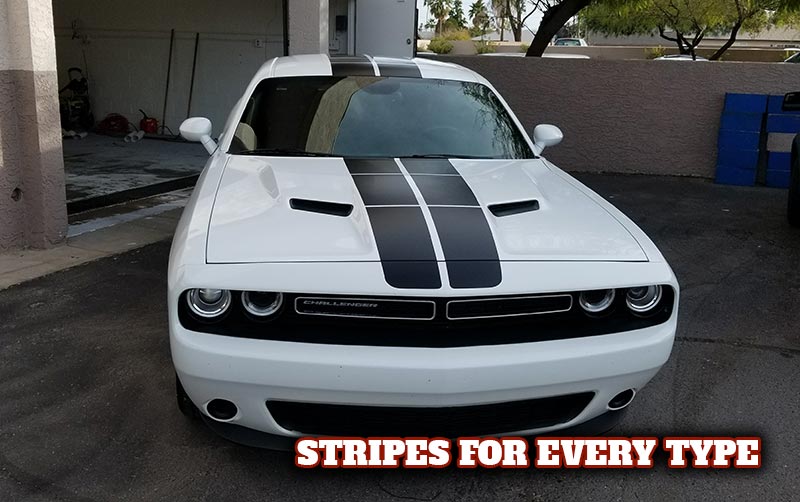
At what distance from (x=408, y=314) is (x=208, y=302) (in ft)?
2.32

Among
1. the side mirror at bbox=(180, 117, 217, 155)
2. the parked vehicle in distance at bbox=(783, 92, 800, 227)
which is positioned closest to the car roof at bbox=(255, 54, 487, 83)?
the side mirror at bbox=(180, 117, 217, 155)

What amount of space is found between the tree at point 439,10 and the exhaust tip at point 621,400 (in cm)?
6957

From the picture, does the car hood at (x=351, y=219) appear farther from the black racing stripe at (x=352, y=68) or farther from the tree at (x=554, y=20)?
the tree at (x=554, y=20)

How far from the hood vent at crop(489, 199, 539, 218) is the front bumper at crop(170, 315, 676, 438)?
690 millimetres

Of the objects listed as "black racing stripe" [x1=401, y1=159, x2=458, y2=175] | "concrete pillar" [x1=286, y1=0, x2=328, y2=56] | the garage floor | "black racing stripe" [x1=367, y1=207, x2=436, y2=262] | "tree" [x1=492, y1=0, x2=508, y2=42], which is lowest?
the garage floor

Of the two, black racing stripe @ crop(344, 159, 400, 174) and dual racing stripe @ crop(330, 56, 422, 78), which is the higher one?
dual racing stripe @ crop(330, 56, 422, 78)

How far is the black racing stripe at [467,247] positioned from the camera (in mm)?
2656

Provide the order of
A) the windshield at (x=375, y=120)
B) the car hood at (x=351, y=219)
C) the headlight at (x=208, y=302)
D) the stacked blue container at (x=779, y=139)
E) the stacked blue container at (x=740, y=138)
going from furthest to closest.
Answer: the stacked blue container at (x=740, y=138) < the stacked blue container at (x=779, y=139) < the windshield at (x=375, y=120) < the car hood at (x=351, y=219) < the headlight at (x=208, y=302)

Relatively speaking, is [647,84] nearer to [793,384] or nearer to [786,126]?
[786,126]

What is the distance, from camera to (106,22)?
14.0 m

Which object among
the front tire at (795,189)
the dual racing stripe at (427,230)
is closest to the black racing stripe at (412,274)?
the dual racing stripe at (427,230)

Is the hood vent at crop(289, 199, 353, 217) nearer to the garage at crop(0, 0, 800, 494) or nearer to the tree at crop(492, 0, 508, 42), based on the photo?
the garage at crop(0, 0, 800, 494)

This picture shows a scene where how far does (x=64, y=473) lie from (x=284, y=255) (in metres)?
1.32

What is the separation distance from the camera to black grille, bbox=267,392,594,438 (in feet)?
8.77
